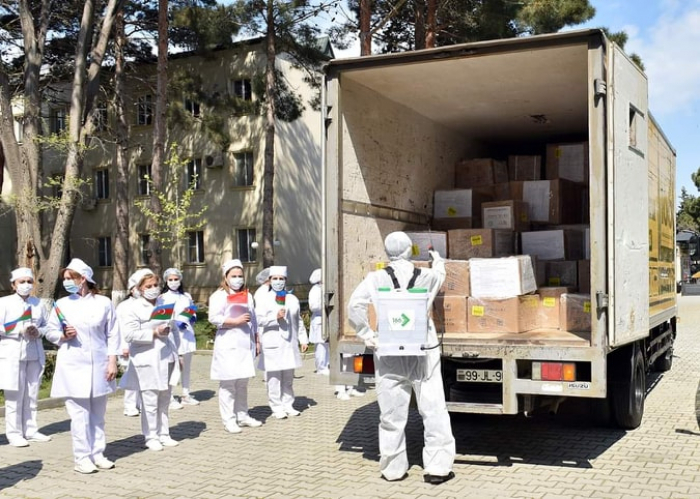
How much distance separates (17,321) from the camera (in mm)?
7672

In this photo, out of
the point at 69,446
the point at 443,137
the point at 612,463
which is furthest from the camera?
the point at 443,137

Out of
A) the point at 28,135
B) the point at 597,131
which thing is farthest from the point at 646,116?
the point at 28,135

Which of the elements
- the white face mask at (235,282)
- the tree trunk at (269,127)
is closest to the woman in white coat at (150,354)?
the white face mask at (235,282)

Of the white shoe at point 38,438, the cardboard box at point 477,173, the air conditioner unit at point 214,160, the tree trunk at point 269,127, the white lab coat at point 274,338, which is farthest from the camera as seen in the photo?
the air conditioner unit at point 214,160

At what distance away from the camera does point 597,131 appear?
18.9 ft

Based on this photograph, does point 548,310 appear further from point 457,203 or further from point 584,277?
point 457,203

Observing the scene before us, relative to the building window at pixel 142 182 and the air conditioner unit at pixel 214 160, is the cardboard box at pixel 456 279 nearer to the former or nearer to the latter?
the air conditioner unit at pixel 214 160

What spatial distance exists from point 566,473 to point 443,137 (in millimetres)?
4145

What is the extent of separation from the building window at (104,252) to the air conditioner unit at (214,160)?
640 cm

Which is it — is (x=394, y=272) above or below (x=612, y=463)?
above

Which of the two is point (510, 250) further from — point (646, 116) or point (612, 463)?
point (612, 463)

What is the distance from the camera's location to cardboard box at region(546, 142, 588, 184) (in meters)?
8.91

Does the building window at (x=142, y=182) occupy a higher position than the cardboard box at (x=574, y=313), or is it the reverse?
the building window at (x=142, y=182)

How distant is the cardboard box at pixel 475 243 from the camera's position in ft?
24.5
